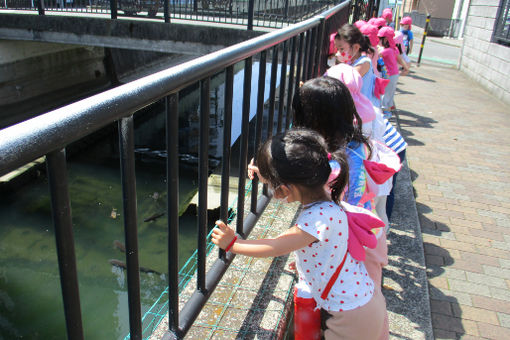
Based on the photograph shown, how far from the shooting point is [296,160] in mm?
1523

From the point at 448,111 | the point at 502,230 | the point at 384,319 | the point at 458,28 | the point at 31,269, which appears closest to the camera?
the point at 384,319

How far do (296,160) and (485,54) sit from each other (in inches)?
459

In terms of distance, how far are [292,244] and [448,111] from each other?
758 cm

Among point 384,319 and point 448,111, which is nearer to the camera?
point 384,319

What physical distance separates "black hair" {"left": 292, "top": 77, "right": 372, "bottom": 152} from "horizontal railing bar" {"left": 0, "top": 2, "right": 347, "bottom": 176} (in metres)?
0.71

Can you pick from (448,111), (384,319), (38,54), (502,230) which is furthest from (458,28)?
(384,319)

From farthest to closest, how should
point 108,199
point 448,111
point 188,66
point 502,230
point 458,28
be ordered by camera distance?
point 458,28, point 108,199, point 448,111, point 502,230, point 188,66

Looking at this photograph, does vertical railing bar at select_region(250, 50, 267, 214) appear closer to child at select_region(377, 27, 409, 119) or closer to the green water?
child at select_region(377, 27, 409, 119)

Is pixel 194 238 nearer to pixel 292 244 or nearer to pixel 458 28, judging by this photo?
pixel 292 244

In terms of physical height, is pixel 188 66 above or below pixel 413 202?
above

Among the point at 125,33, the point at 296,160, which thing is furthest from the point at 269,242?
the point at 125,33

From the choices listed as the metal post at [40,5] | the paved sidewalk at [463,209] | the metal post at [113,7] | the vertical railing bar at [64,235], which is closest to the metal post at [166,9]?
the metal post at [113,7]

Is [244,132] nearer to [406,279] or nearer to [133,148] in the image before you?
[133,148]

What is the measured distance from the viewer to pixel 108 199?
33.1 ft
